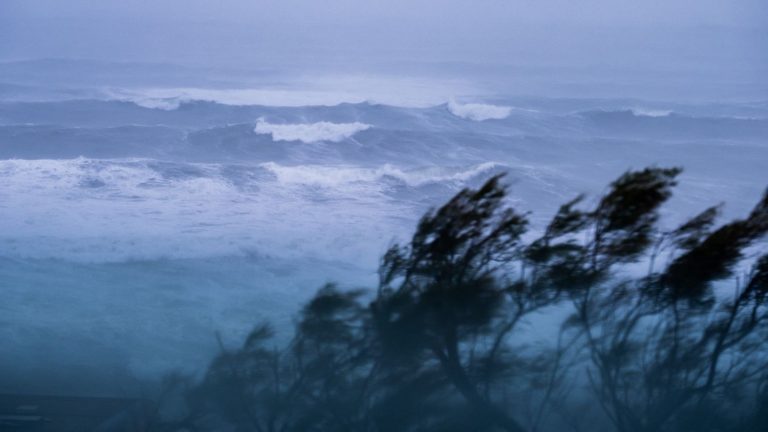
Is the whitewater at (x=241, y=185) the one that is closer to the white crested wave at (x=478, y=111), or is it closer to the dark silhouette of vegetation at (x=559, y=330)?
the white crested wave at (x=478, y=111)

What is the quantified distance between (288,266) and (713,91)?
25547mm

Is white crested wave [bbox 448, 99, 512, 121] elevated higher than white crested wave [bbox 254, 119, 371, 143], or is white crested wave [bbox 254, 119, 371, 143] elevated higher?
white crested wave [bbox 448, 99, 512, 121]

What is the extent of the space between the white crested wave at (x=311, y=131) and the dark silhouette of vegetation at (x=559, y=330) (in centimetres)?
1401

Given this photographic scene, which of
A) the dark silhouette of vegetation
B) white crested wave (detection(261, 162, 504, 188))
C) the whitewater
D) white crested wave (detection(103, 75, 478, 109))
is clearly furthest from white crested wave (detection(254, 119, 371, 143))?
the dark silhouette of vegetation

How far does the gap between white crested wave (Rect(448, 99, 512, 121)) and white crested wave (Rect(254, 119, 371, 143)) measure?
13.5 feet

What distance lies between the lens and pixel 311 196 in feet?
47.7

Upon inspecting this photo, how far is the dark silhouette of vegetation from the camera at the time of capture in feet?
19.1

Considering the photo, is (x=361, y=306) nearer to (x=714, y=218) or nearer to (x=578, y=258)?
(x=578, y=258)

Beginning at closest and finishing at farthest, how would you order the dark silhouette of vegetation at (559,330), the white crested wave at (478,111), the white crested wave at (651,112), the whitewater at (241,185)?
the dark silhouette of vegetation at (559,330)
the whitewater at (241,185)
the white crested wave at (478,111)
the white crested wave at (651,112)

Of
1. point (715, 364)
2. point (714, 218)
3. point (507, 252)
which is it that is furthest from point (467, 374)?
point (714, 218)

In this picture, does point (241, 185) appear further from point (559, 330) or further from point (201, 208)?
point (559, 330)

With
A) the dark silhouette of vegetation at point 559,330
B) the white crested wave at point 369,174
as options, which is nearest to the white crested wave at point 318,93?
the white crested wave at point 369,174

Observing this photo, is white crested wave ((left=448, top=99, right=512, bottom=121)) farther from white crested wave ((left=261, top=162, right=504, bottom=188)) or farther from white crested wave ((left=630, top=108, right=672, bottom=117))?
white crested wave ((left=261, top=162, right=504, bottom=188))

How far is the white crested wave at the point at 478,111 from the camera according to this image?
23719mm
